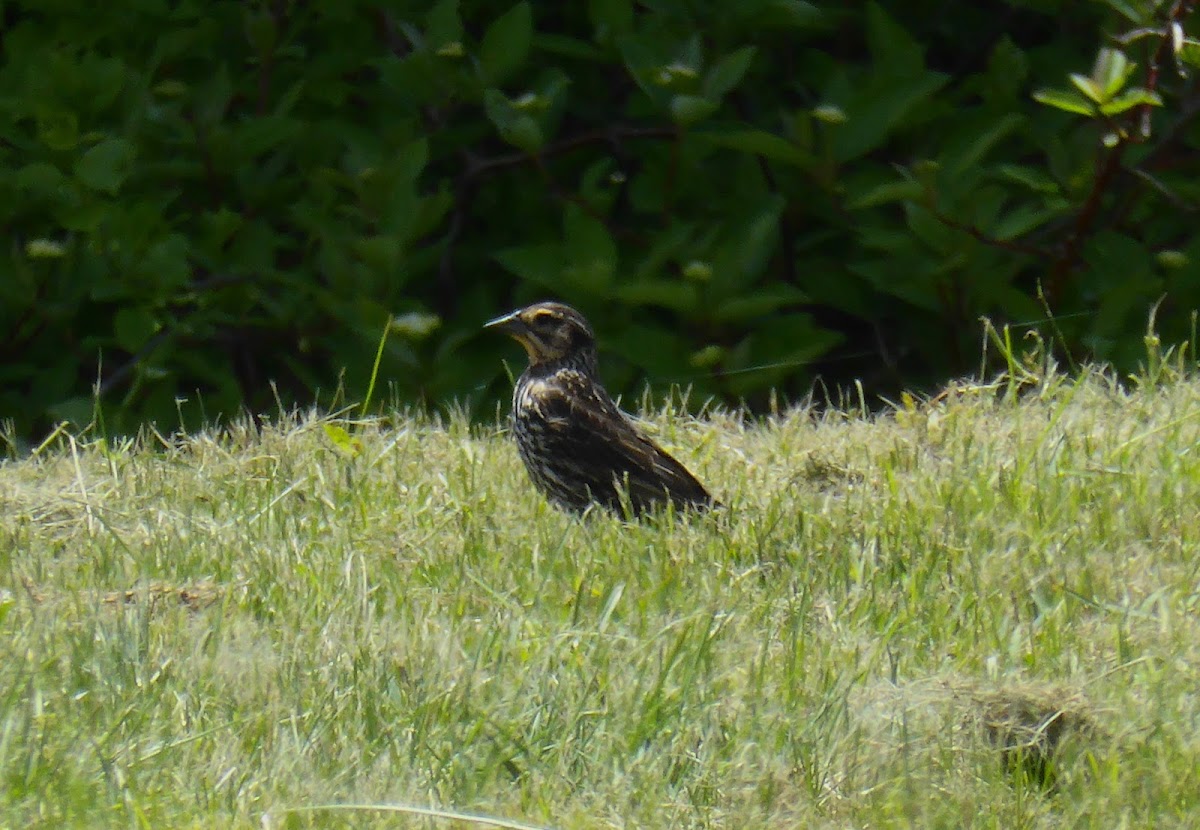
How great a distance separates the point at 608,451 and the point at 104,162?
201 centimetres

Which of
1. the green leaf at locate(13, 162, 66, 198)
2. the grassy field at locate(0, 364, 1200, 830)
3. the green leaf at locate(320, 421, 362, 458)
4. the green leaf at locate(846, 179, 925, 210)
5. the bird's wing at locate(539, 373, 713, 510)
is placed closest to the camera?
the grassy field at locate(0, 364, 1200, 830)

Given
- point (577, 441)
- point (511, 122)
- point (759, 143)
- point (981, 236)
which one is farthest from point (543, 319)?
point (981, 236)

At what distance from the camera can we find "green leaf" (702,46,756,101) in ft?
19.5

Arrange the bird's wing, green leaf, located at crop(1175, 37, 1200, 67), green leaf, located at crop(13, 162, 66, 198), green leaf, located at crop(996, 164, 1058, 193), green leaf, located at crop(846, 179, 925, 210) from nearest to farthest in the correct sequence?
the bird's wing < green leaf, located at crop(1175, 37, 1200, 67) < green leaf, located at crop(846, 179, 925, 210) < green leaf, located at crop(996, 164, 1058, 193) < green leaf, located at crop(13, 162, 66, 198)

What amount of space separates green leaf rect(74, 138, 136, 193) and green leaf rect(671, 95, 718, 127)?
169 cm

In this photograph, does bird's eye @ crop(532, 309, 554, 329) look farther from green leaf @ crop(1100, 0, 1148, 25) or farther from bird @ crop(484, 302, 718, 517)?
green leaf @ crop(1100, 0, 1148, 25)

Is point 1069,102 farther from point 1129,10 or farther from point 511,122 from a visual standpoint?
point 511,122

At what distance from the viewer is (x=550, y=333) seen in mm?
5570

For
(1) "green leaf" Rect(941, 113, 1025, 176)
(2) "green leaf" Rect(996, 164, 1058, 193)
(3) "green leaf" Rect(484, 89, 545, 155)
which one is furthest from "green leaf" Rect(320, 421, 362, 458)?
(2) "green leaf" Rect(996, 164, 1058, 193)

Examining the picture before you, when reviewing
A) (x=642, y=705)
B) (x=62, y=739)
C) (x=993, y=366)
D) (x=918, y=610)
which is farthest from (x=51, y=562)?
(x=993, y=366)

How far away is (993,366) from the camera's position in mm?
6277

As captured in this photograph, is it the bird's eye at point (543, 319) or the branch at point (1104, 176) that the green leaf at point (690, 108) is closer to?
the bird's eye at point (543, 319)

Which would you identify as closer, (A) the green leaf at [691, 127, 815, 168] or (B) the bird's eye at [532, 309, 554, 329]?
(B) the bird's eye at [532, 309, 554, 329]

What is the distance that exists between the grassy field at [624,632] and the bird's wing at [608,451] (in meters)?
0.14
